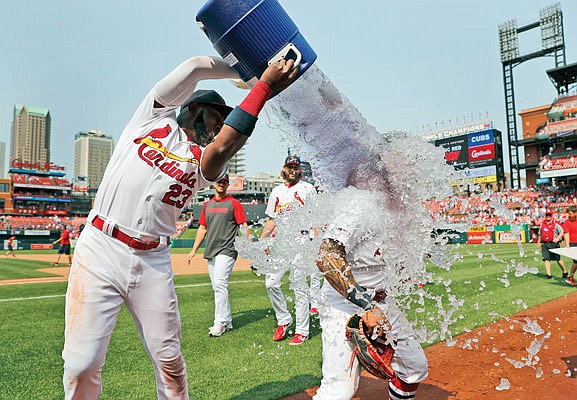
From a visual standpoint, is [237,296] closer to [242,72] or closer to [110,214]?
[110,214]

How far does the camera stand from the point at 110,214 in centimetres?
220

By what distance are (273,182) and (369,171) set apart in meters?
111

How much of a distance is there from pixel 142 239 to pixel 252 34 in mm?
1199

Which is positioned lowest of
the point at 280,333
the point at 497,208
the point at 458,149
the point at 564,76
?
the point at 280,333

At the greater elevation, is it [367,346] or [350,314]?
[350,314]

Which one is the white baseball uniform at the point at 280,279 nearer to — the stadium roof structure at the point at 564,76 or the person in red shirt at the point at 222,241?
the person in red shirt at the point at 222,241

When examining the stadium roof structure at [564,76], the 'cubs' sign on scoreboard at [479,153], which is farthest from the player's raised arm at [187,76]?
the stadium roof structure at [564,76]

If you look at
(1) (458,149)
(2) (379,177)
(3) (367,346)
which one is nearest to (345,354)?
(3) (367,346)

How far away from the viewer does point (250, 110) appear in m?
1.72

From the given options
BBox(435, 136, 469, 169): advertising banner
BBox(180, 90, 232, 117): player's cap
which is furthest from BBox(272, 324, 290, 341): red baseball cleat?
BBox(435, 136, 469, 169): advertising banner

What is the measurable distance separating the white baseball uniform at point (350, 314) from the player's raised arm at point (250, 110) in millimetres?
676

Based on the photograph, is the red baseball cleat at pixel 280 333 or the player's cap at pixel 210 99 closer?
the player's cap at pixel 210 99

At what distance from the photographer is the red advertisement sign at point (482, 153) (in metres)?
38.6

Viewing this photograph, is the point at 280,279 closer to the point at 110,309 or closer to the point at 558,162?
the point at 110,309
